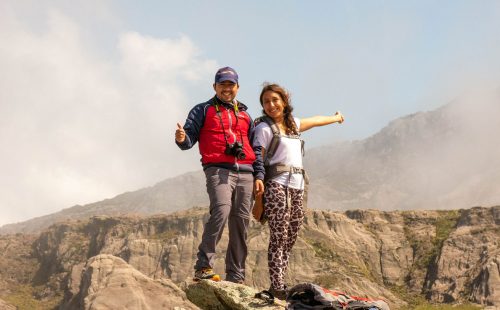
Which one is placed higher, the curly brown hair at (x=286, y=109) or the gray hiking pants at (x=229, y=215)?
the curly brown hair at (x=286, y=109)

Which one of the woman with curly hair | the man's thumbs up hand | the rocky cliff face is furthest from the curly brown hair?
the rocky cliff face

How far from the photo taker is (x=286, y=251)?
28.3ft

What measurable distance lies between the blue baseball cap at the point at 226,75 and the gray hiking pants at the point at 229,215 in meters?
1.40

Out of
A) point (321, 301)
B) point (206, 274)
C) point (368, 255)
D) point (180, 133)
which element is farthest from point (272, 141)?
point (368, 255)

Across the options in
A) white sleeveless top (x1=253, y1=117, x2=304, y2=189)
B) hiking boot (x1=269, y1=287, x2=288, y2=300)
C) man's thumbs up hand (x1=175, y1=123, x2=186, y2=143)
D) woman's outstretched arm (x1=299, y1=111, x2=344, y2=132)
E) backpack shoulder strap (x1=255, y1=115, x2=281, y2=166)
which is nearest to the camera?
hiking boot (x1=269, y1=287, x2=288, y2=300)

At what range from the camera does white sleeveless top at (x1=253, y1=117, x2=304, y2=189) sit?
8.54 metres

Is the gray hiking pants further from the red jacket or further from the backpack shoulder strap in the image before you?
the backpack shoulder strap

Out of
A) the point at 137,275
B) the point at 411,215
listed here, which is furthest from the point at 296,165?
the point at 411,215

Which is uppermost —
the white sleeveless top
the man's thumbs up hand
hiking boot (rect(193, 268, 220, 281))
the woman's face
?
the woman's face

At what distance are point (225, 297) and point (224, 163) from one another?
6.45 feet

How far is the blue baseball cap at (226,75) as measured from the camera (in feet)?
28.8

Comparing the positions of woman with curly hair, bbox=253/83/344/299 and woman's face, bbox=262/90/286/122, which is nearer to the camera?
woman with curly hair, bbox=253/83/344/299

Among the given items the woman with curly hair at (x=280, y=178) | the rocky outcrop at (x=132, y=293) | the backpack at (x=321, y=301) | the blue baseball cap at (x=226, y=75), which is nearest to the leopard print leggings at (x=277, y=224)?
the woman with curly hair at (x=280, y=178)

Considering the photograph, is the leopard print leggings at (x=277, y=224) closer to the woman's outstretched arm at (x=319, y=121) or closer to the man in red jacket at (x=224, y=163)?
the man in red jacket at (x=224, y=163)
